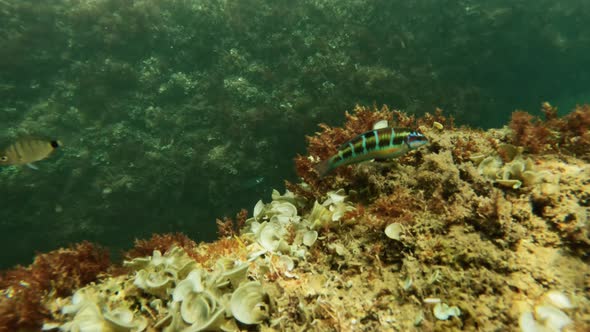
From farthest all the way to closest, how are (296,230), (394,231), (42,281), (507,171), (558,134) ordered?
(558,134) < (296,230) < (42,281) < (507,171) < (394,231)

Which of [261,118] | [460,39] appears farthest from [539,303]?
[460,39]

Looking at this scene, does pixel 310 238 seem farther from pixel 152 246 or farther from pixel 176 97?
pixel 176 97

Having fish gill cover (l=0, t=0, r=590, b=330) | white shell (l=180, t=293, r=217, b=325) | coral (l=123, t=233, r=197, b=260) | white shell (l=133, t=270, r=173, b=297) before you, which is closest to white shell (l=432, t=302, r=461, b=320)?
white shell (l=180, t=293, r=217, b=325)

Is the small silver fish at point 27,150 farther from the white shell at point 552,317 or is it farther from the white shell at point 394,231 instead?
the white shell at point 552,317

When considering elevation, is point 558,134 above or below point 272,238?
above

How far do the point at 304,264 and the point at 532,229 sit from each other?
6.79 feet

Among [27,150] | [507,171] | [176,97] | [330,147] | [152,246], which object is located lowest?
[152,246]

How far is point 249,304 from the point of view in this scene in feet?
7.37

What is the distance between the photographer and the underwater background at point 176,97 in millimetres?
12469

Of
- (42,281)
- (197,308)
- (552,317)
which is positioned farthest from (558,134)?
(42,281)

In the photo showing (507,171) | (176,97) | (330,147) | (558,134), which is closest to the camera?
(507,171)

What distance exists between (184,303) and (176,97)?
1320 centimetres

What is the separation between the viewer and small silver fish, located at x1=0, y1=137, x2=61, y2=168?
396 centimetres

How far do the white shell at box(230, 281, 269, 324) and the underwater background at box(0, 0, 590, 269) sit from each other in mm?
10702
